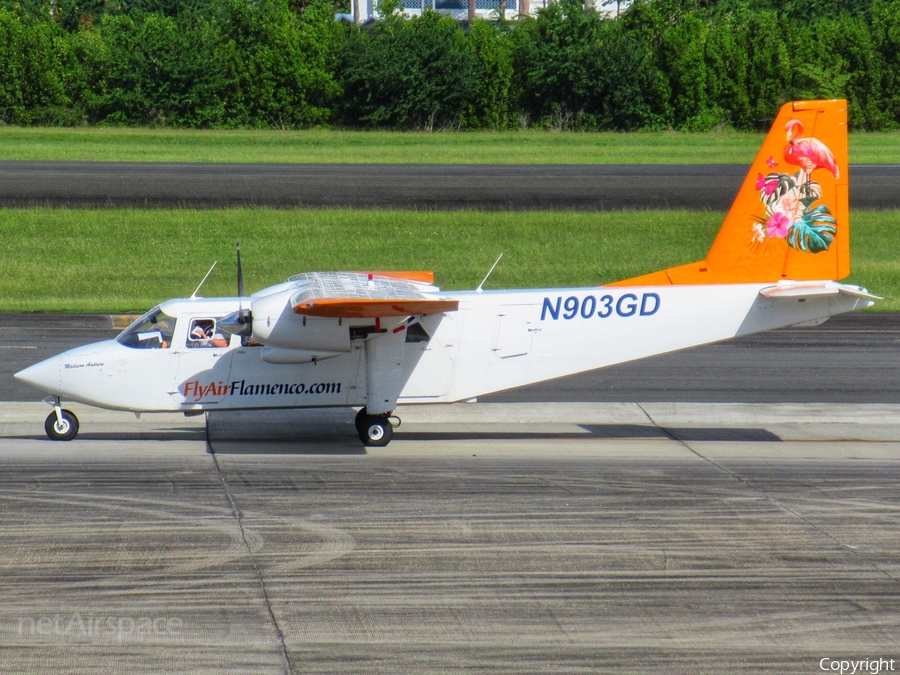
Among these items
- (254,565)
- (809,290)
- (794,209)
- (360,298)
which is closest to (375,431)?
(360,298)

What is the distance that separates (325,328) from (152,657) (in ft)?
20.9

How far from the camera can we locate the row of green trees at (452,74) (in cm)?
5703

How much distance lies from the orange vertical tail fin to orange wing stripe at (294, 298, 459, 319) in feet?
13.3

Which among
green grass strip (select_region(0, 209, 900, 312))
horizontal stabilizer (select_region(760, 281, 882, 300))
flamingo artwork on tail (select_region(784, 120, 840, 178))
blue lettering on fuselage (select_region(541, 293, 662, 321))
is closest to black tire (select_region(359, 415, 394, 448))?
blue lettering on fuselage (select_region(541, 293, 662, 321))

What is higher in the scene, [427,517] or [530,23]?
[530,23]

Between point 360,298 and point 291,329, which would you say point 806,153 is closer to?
point 360,298

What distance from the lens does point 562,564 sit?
9.46m

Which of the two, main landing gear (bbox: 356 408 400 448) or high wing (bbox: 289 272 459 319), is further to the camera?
main landing gear (bbox: 356 408 400 448)

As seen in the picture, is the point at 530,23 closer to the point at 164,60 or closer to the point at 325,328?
the point at 164,60

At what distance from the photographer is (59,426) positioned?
13922 millimetres

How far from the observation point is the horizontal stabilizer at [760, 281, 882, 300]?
44.5ft

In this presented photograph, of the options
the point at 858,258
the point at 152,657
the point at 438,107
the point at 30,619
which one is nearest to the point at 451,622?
the point at 152,657

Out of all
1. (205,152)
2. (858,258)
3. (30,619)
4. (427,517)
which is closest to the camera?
(30,619)

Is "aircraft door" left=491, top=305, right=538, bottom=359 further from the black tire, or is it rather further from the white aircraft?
the black tire
